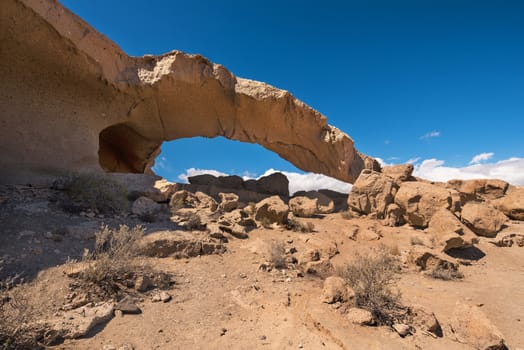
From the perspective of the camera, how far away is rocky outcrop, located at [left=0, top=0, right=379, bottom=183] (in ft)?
20.0

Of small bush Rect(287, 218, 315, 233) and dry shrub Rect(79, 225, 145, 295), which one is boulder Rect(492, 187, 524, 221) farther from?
dry shrub Rect(79, 225, 145, 295)

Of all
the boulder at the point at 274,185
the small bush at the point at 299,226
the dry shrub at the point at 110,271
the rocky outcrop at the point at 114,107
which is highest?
the rocky outcrop at the point at 114,107

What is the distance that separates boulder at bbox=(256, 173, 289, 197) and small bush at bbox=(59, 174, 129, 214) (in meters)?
5.14

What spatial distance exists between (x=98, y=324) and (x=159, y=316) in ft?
1.63

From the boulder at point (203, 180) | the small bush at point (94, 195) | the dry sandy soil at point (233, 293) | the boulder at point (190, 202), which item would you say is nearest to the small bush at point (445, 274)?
the dry sandy soil at point (233, 293)

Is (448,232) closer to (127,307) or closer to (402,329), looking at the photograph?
(402,329)

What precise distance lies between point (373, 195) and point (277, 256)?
474 centimetres

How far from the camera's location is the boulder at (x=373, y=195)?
762 cm

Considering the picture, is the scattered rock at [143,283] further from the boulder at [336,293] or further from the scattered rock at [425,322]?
the scattered rock at [425,322]

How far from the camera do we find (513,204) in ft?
28.0

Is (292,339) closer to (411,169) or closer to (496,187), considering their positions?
(411,169)

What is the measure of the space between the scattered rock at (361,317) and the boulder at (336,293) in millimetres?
252

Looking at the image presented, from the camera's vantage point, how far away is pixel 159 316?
260 centimetres

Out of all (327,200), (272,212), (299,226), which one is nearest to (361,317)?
Result: (299,226)
